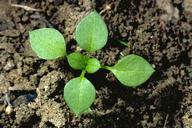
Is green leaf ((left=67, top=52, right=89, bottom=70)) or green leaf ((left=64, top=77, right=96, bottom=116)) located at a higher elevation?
green leaf ((left=67, top=52, right=89, bottom=70))

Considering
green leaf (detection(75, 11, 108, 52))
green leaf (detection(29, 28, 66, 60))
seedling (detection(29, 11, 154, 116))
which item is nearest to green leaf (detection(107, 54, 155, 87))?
seedling (detection(29, 11, 154, 116))

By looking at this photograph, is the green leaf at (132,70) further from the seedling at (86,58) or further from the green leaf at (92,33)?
the green leaf at (92,33)

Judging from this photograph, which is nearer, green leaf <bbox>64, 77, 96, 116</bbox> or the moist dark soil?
green leaf <bbox>64, 77, 96, 116</bbox>

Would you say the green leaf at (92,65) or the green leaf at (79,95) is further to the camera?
the green leaf at (92,65)

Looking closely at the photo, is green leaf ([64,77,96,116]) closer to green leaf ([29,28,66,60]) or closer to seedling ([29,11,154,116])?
seedling ([29,11,154,116])

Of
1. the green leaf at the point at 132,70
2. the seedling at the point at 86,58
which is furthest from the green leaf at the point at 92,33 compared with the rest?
Result: the green leaf at the point at 132,70

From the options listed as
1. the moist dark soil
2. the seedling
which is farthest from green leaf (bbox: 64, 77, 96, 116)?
the moist dark soil
